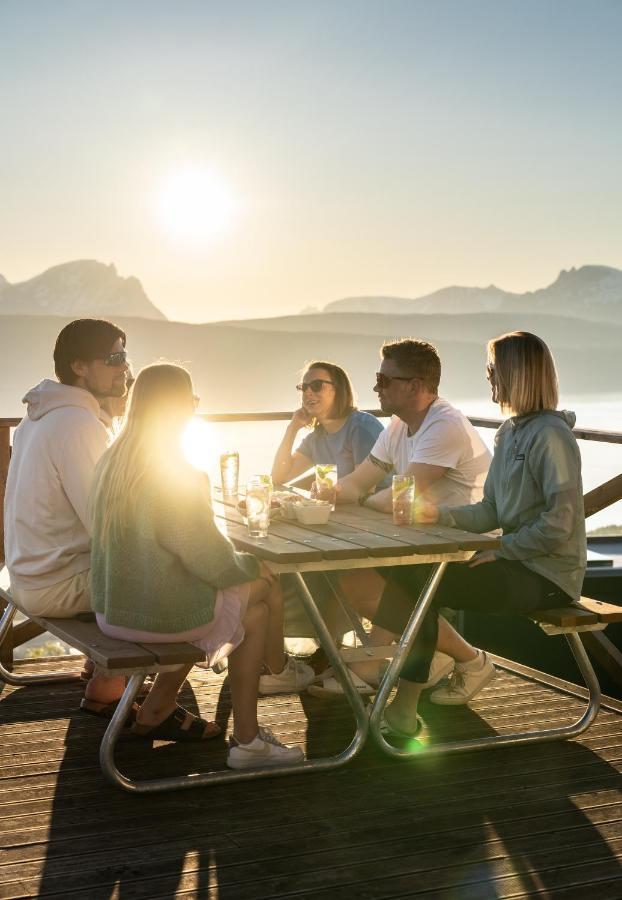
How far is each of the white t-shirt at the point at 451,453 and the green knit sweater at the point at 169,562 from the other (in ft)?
3.19

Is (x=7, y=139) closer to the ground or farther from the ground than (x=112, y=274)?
farther from the ground

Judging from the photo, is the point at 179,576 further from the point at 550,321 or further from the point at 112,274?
the point at 550,321

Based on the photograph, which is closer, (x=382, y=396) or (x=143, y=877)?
(x=143, y=877)

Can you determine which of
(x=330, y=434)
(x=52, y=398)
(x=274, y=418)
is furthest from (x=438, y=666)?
(x=274, y=418)

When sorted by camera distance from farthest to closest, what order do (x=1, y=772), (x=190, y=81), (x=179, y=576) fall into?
1. (x=190, y=81)
2. (x=1, y=772)
3. (x=179, y=576)

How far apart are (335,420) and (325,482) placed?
80cm

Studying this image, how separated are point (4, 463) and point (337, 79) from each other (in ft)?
49.3

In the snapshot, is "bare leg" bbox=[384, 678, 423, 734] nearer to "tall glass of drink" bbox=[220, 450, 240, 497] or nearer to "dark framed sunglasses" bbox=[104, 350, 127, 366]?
"tall glass of drink" bbox=[220, 450, 240, 497]

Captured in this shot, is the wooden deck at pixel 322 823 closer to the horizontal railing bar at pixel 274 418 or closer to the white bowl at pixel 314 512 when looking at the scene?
the white bowl at pixel 314 512

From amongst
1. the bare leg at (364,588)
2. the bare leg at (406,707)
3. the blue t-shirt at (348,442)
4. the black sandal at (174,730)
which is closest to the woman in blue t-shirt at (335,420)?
the blue t-shirt at (348,442)

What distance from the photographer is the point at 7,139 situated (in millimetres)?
81875

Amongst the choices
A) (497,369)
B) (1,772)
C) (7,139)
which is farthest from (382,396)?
(7,139)

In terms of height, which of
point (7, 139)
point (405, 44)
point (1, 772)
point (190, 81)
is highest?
point (7, 139)

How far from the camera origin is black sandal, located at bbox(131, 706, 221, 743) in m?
3.48
